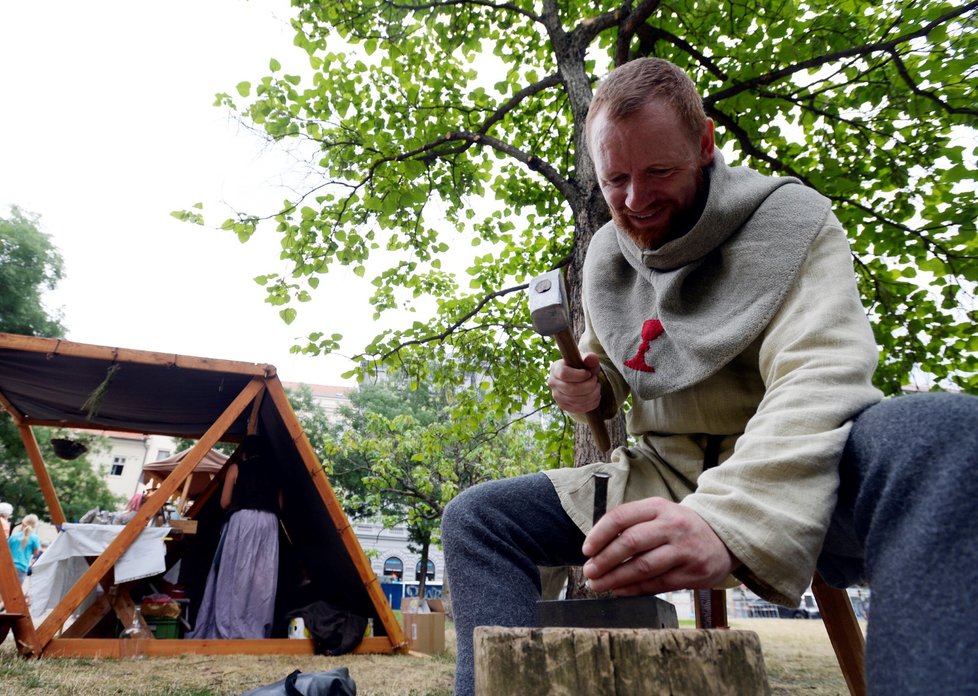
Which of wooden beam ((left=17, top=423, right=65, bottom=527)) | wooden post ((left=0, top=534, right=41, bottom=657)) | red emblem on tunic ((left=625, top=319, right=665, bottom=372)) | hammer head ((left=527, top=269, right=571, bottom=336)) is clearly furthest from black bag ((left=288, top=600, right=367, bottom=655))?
hammer head ((left=527, top=269, right=571, bottom=336))

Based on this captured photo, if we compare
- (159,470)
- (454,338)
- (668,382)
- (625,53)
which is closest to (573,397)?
(668,382)

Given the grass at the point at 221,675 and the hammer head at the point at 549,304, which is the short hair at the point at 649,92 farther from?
the grass at the point at 221,675

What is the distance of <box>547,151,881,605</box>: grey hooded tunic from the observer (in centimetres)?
87

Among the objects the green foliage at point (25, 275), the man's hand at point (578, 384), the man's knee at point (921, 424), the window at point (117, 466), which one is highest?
the green foliage at point (25, 275)

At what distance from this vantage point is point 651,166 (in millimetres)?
1320

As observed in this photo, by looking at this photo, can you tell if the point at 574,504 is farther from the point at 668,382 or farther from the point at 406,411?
the point at 406,411

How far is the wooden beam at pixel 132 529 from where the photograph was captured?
170 inches

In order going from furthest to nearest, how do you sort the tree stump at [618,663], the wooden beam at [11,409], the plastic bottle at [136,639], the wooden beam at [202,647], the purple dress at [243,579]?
1. the wooden beam at [11,409]
2. the purple dress at [243,579]
3. the plastic bottle at [136,639]
4. the wooden beam at [202,647]
5. the tree stump at [618,663]

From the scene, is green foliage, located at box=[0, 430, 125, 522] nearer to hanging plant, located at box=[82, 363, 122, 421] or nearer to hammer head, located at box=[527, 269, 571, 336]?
hanging plant, located at box=[82, 363, 122, 421]

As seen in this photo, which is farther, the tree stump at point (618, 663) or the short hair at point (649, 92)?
the short hair at point (649, 92)

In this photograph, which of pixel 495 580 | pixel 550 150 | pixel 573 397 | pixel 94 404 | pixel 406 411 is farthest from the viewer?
pixel 406 411

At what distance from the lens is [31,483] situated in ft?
62.0

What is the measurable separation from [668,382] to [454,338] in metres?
5.10

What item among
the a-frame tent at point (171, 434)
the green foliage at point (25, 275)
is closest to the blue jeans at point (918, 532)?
the a-frame tent at point (171, 434)
